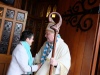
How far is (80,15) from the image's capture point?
1.98m

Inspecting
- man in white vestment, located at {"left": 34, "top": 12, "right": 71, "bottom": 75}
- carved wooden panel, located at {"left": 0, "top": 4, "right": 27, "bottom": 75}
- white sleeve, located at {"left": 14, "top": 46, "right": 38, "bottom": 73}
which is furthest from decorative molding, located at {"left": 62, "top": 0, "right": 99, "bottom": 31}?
carved wooden panel, located at {"left": 0, "top": 4, "right": 27, "bottom": 75}

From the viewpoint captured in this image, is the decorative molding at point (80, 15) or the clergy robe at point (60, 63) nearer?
the clergy robe at point (60, 63)

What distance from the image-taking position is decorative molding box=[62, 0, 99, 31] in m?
1.83

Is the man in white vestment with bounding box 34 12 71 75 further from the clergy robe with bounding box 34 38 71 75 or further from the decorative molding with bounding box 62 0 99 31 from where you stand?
the decorative molding with bounding box 62 0 99 31

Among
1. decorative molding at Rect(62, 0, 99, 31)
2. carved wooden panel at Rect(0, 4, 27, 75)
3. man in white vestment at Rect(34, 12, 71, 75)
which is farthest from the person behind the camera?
carved wooden panel at Rect(0, 4, 27, 75)

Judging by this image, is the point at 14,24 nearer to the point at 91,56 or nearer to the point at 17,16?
the point at 17,16

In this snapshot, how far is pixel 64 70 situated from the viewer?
5.74ft

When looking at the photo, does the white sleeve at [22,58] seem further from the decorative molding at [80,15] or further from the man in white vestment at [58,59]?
the decorative molding at [80,15]

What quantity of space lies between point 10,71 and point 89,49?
0.85 m

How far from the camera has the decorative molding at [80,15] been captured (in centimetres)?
183

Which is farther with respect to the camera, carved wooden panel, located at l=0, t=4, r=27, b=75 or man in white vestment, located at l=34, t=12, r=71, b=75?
carved wooden panel, located at l=0, t=4, r=27, b=75

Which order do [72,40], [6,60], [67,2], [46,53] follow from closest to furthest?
[46,53] < [72,40] < [67,2] < [6,60]

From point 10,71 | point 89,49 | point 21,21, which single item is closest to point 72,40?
point 89,49

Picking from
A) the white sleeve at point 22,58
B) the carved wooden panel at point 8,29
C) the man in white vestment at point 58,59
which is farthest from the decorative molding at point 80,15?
the carved wooden panel at point 8,29
